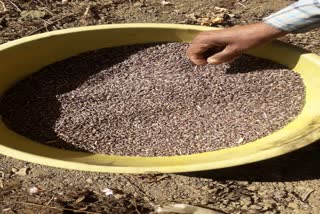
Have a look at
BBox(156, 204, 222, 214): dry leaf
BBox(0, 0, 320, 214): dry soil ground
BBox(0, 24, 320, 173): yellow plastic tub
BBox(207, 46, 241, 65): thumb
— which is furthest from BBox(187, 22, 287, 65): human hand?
BBox(156, 204, 222, 214): dry leaf

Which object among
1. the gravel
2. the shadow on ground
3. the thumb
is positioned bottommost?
the shadow on ground

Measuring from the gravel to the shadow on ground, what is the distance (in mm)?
76

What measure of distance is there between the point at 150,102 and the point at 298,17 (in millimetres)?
478

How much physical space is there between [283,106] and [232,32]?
255 millimetres

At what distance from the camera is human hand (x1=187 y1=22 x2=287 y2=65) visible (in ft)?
5.93

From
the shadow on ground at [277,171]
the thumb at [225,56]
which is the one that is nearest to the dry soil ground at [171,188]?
the shadow on ground at [277,171]

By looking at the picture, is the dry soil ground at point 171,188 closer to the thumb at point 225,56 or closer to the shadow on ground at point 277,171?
the shadow on ground at point 277,171

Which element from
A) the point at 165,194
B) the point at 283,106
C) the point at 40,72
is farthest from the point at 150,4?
the point at 165,194

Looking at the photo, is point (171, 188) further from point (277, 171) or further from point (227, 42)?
point (227, 42)

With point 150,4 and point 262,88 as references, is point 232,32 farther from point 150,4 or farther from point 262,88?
point 150,4

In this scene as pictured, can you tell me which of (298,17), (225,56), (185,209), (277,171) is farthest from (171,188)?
(298,17)

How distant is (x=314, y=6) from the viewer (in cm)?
169

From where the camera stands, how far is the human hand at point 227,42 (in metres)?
1.81

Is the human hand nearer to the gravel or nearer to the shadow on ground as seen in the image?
the gravel
